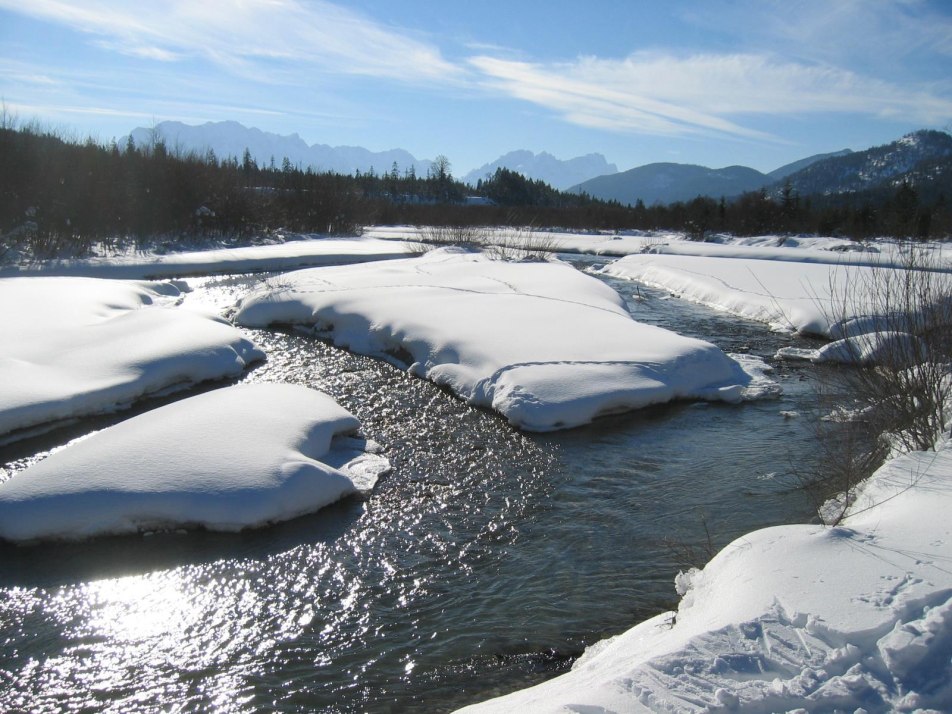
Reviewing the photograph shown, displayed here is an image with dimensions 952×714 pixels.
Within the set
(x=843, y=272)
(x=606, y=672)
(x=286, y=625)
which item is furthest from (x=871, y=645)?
(x=843, y=272)

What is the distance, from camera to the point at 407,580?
5422 mm

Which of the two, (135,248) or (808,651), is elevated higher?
(135,248)

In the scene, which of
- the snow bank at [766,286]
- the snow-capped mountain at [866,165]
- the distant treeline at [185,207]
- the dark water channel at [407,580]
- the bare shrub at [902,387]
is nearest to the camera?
the dark water channel at [407,580]

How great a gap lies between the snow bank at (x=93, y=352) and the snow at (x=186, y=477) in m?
1.77

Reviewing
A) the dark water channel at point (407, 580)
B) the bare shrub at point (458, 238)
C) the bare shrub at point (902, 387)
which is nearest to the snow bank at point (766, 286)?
the bare shrub at point (902, 387)

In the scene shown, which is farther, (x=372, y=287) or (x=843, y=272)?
(x=843, y=272)

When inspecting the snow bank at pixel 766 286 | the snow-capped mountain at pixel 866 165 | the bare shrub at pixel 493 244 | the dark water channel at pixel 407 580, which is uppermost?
the snow-capped mountain at pixel 866 165

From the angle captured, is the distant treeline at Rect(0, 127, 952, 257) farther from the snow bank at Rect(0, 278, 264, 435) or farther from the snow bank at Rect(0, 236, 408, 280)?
the snow bank at Rect(0, 278, 264, 435)

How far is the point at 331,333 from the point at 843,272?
15951 millimetres

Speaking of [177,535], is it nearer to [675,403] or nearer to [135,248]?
[675,403]

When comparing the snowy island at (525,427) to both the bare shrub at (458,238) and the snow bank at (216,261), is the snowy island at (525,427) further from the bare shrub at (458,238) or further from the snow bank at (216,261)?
the bare shrub at (458,238)

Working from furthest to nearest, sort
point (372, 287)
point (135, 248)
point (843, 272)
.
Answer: point (135, 248)
point (843, 272)
point (372, 287)

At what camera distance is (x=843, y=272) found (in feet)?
68.0

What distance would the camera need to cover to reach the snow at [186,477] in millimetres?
5973
